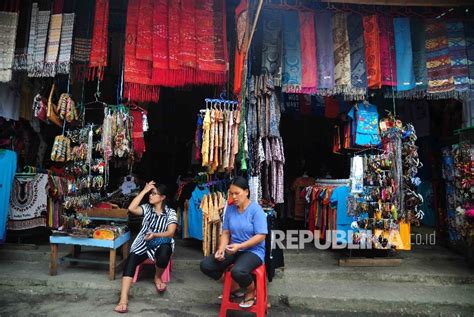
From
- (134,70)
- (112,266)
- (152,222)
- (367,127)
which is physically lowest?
(112,266)

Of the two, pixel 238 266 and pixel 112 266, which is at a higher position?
pixel 238 266

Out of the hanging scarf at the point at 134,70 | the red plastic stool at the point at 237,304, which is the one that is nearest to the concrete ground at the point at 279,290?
the red plastic stool at the point at 237,304

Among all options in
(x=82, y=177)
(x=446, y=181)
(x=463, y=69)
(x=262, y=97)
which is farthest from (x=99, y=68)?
(x=446, y=181)

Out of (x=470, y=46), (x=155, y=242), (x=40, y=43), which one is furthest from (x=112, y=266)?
(x=470, y=46)

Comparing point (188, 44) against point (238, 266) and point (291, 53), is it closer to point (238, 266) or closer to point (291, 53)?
point (291, 53)

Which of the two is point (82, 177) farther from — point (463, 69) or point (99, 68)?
point (463, 69)

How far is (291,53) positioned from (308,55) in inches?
9.2

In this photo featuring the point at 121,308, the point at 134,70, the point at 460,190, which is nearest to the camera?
the point at 121,308

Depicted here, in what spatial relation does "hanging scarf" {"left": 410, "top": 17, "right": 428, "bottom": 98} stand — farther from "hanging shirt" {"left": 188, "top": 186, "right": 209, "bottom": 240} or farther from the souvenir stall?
"hanging shirt" {"left": 188, "top": 186, "right": 209, "bottom": 240}

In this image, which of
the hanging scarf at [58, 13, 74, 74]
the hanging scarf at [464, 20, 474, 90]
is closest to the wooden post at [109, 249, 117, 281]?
the hanging scarf at [58, 13, 74, 74]

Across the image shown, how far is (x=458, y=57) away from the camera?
484 centimetres

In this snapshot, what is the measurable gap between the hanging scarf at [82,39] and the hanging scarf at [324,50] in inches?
122

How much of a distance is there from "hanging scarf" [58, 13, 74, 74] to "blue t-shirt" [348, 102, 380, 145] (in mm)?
4131

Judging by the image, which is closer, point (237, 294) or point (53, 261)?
point (237, 294)
